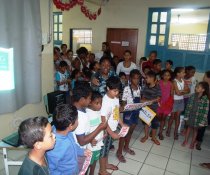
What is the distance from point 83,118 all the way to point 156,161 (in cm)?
177

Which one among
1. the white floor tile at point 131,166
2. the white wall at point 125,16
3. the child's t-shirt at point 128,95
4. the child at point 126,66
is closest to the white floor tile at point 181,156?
the white floor tile at point 131,166

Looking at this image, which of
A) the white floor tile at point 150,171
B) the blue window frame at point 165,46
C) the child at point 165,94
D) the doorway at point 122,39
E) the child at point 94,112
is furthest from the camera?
the doorway at point 122,39

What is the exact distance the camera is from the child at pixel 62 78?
3.94 meters

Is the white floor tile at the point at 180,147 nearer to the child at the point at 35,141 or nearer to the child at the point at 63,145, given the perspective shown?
the child at the point at 63,145

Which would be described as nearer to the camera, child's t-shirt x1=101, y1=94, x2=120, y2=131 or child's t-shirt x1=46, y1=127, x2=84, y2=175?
child's t-shirt x1=46, y1=127, x2=84, y2=175

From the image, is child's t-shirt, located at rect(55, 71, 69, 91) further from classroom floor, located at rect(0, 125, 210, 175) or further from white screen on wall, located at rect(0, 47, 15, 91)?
classroom floor, located at rect(0, 125, 210, 175)

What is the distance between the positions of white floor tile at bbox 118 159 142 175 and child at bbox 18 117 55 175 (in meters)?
1.70

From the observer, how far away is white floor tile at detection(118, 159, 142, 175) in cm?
267

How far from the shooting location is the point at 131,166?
2771 mm

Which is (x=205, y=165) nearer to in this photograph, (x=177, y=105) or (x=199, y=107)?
(x=199, y=107)

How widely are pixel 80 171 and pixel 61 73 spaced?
104 inches

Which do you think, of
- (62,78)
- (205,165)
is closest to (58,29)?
(62,78)

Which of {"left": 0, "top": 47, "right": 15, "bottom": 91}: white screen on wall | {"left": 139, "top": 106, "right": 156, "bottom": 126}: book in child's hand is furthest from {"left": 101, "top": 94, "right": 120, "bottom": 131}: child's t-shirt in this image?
{"left": 0, "top": 47, "right": 15, "bottom": 91}: white screen on wall

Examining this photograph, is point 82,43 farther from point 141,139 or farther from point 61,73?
point 141,139
